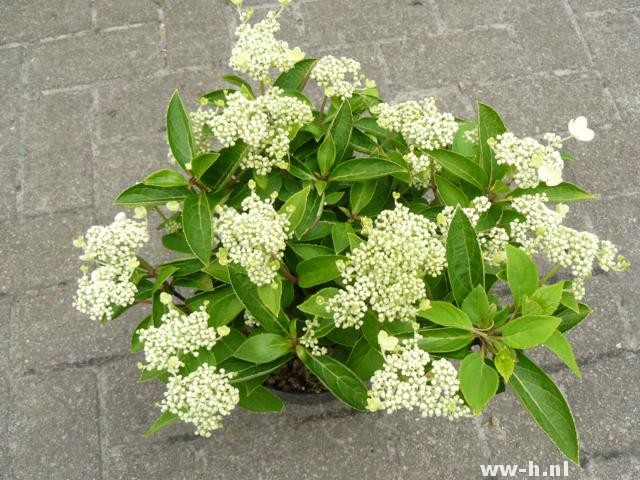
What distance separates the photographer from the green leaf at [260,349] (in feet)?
5.35

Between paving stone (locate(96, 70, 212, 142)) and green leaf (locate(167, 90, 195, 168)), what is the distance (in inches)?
65.2

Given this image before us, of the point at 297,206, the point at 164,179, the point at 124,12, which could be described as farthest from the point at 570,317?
the point at 124,12

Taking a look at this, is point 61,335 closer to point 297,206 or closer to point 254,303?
point 254,303

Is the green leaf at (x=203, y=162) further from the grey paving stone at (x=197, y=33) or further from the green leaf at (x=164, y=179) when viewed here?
the grey paving stone at (x=197, y=33)

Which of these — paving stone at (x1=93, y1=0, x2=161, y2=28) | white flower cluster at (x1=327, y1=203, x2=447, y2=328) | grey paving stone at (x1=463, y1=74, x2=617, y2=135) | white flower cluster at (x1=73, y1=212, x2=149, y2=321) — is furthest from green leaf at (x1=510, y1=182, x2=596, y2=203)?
paving stone at (x1=93, y1=0, x2=161, y2=28)

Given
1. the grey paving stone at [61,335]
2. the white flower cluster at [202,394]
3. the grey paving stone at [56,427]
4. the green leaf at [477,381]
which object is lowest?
the grey paving stone at [56,427]

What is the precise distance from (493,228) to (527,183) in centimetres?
15

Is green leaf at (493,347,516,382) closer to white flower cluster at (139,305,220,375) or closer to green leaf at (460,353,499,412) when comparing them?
green leaf at (460,353,499,412)

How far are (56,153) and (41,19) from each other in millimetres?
953

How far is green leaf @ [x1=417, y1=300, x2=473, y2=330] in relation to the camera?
Answer: 1.49 metres

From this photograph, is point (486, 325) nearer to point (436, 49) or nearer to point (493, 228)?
point (493, 228)

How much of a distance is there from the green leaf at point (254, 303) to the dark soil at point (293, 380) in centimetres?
61

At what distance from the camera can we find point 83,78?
11.1 feet

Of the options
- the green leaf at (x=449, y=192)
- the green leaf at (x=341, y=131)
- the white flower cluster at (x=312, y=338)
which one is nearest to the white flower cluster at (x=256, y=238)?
the white flower cluster at (x=312, y=338)
